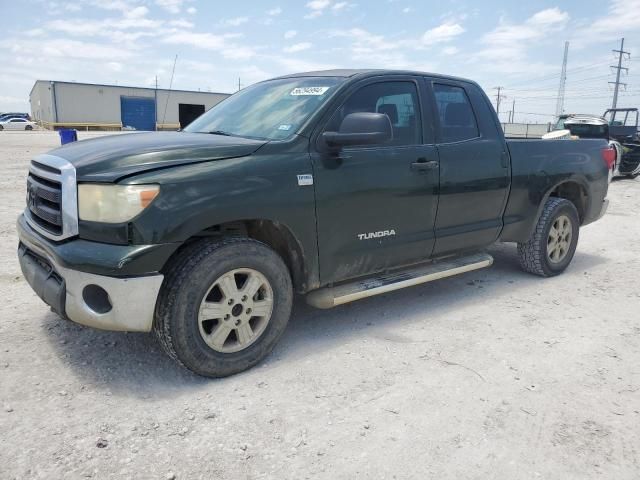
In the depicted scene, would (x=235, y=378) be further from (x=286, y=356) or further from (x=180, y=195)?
(x=180, y=195)

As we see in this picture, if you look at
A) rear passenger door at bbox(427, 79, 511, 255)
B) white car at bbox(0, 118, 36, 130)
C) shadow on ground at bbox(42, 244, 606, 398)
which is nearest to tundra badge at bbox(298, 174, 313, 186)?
shadow on ground at bbox(42, 244, 606, 398)

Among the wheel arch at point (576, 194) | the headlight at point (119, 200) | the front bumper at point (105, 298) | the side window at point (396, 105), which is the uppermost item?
the side window at point (396, 105)

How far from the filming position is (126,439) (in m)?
2.45

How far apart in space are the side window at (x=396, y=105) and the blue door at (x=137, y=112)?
151ft

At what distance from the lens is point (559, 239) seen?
17.3 feet

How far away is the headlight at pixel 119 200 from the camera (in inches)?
105

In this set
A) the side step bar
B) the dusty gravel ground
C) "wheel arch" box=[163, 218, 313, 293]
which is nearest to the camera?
the dusty gravel ground

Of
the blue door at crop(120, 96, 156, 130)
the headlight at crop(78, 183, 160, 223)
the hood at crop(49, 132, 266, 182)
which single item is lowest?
the headlight at crop(78, 183, 160, 223)

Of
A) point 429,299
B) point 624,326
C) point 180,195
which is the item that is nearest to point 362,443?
point 180,195

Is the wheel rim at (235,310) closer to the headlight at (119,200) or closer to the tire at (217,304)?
the tire at (217,304)

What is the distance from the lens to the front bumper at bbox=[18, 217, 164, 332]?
2.68 meters

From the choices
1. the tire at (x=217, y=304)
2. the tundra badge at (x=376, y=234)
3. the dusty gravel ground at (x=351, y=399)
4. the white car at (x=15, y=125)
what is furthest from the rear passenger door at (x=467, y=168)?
the white car at (x=15, y=125)

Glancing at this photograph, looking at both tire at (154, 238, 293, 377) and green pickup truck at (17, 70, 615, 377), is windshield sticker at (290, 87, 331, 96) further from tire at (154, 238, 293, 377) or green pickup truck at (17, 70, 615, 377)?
tire at (154, 238, 293, 377)

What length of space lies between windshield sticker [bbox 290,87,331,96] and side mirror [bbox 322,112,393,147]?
0.44 metres
